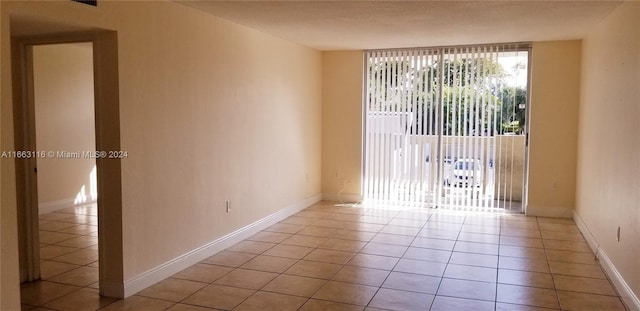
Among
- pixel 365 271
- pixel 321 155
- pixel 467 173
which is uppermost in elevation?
pixel 321 155

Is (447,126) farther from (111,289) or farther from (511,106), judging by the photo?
(111,289)

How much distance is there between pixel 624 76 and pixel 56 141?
6.73 meters

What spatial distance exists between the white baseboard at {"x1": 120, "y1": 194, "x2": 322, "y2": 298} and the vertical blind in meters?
1.85

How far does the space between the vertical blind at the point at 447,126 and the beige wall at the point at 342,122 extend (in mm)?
158

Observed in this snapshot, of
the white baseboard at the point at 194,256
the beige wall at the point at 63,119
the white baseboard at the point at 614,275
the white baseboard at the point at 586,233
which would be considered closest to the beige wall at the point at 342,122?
the white baseboard at the point at 194,256

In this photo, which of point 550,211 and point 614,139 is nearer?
point 614,139

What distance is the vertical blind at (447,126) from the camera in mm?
6586

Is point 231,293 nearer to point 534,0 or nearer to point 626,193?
point 626,193

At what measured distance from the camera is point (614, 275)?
3.95 m

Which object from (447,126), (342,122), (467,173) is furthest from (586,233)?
(342,122)

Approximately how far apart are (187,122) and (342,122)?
353 cm

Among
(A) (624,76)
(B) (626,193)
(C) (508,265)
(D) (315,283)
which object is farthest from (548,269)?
(D) (315,283)

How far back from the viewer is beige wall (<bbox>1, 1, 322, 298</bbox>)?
355cm

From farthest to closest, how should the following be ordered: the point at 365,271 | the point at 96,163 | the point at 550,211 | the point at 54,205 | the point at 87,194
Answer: the point at 87,194, the point at 54,205, the point at 550,211, the point at 365,271, the point at 96,163
